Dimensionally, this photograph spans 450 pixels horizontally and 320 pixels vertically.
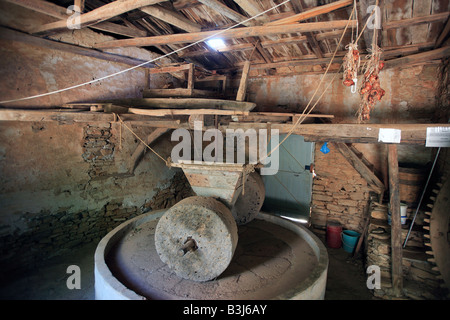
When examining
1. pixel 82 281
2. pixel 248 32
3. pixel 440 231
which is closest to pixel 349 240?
pixel 440 231

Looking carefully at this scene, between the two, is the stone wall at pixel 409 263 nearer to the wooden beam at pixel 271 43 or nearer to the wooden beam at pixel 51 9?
the wooden beam at pixel 271 43

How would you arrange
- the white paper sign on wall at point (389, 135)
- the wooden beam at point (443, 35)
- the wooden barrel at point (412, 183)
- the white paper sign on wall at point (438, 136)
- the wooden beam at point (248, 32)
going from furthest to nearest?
the wooden barrel at point (412, 183)
the wooden beam at point (443, 35)
the wooden beam at point (248, 32)
the white paper sign on wall at point (389, 135)
the white paper sign on wall at point (438, 136)

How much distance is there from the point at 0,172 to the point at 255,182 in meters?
4.91

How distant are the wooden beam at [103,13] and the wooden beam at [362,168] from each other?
16.2ft

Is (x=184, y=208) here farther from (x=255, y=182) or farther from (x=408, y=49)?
(x=408, y=49)

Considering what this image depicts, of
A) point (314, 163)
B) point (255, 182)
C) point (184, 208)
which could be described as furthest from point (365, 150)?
point (184, 208)

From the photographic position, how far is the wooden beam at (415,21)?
3973 mm

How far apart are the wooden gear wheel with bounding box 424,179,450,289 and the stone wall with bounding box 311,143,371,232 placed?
1.82 m

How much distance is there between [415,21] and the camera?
417cm

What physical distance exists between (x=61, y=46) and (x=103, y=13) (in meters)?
1.84

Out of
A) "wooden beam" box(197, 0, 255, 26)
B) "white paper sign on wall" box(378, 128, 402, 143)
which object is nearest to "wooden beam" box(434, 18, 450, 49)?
"white paper sign on wall" box(378, 128, 402, 143)

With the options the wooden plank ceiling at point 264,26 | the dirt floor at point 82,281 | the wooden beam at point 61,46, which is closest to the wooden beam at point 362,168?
the dirt floor at point 82,281

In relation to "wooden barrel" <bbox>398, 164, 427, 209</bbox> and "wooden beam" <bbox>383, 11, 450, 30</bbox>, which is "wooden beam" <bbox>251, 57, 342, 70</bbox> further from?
"wooden barrel" <bbox>398, 164, 427, 209</bbox>

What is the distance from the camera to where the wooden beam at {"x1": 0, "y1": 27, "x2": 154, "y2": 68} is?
4.57 m
